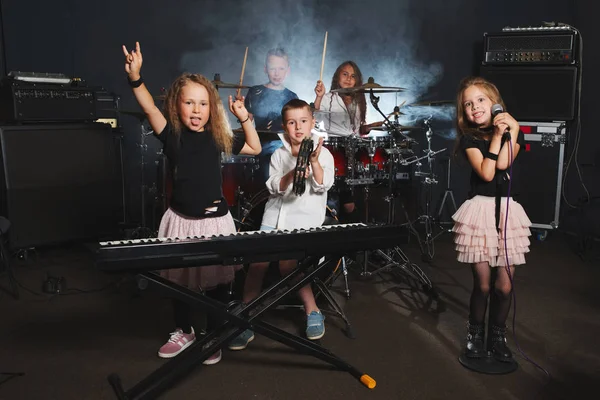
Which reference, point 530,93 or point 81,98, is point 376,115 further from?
point 81,98

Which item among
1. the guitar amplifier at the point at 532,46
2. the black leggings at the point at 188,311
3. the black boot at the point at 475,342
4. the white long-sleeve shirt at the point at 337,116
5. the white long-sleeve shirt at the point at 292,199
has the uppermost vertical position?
the guitar amplifier at the point at 532,46

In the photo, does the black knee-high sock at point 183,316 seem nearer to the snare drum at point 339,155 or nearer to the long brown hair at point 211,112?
the long brown hair at point 211,112

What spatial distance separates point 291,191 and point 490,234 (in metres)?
1.00

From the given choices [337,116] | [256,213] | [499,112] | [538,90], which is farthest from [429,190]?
[499,112]

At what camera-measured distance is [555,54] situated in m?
5.24

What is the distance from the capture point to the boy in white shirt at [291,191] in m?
2.74

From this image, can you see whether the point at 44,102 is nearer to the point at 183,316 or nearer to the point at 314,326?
the point at 183,316

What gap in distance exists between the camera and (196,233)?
→ 247 cm

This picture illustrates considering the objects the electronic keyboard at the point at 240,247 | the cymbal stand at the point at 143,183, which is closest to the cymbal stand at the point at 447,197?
the cymbal stand at the point at 143,183

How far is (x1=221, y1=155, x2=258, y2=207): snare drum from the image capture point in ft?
14.3

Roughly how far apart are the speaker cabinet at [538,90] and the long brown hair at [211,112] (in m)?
3.81

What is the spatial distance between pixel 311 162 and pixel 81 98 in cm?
300

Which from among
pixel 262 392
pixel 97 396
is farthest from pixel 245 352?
pixel 97 396

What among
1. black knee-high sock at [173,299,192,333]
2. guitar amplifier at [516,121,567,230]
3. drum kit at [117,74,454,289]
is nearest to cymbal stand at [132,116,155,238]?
drum kit at [117,74,454,289]
